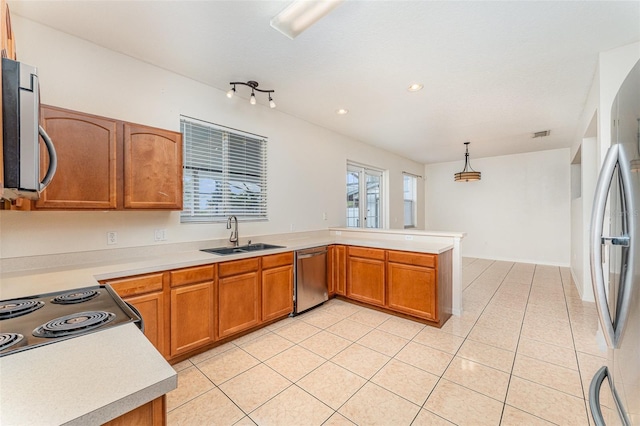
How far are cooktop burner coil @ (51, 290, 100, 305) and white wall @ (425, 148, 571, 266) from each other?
7.84 meters

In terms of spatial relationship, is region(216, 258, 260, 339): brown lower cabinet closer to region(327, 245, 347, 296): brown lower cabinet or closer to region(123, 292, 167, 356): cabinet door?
region(123, 292, 167, 356): cabinet door

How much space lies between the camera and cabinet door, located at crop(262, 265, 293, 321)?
294 centimetres

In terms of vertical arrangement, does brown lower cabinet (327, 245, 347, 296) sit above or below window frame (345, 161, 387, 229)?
below

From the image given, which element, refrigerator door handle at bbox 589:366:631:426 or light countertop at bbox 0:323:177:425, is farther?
refrigerator door handle at bbox 589:366:631:426

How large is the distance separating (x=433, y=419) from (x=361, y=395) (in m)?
0.48

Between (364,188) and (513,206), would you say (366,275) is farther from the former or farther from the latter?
(513,206)

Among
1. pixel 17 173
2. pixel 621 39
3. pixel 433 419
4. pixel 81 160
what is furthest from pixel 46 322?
pixel 621 39

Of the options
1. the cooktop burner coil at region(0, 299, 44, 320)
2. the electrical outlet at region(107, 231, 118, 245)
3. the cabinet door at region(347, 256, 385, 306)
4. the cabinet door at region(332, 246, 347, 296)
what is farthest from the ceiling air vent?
the cooktop burner coil at region(0, 299, 44, 320)

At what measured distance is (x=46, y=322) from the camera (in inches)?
42.6

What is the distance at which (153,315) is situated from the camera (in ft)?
6.99

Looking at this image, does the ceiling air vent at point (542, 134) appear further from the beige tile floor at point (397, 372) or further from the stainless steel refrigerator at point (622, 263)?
the stainless steel refrigerator at point (622, 263)

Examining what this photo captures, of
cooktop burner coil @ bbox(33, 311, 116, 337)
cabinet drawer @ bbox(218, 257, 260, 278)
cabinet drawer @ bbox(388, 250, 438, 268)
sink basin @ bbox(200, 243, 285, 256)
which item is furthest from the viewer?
cabinet drawer @ bbox(388, 250, 438, 268)

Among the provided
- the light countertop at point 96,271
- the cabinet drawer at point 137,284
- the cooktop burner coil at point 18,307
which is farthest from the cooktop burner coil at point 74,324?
the cabinet drawer at point 137,284

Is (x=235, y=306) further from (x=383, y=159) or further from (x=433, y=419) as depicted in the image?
(x=383, y=159)
